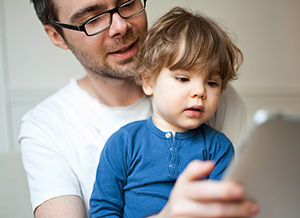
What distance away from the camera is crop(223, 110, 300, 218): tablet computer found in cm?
57

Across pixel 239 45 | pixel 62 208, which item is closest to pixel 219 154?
pixel 62 208

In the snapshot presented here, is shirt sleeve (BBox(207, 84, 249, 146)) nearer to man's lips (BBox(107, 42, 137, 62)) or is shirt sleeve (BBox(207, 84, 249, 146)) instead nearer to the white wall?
man's lips (BBox(107, 42, 137, 62))

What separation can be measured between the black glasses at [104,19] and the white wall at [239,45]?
1287 millimetres

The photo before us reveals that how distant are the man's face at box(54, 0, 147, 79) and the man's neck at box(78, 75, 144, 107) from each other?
2.0 inches

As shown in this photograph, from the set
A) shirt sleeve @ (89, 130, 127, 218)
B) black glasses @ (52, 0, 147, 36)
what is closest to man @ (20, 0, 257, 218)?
black glasses @ (52, 0, 147, 36)

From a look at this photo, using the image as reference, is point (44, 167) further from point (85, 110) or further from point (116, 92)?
point (116, 92)

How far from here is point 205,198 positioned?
599 millimetres

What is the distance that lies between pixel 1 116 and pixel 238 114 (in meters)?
2.13

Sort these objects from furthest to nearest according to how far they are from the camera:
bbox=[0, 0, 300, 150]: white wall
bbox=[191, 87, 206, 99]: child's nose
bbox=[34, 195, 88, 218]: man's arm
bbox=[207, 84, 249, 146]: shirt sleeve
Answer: bbox=[0, 0, 300, 150]: white wall
bbox=[207, 84, 249, 146]: shirt sleeve
bbox=[34, 195, 88, 218]: man's arm
bbox=[191, 87, 206, 99]: child's nose

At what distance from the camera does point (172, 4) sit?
327cm

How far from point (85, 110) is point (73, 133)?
111 millimetres

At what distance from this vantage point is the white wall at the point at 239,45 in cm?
297

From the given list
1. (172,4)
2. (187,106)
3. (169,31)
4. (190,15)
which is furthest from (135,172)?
(172,4)

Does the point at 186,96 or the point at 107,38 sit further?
the point at 107,38
